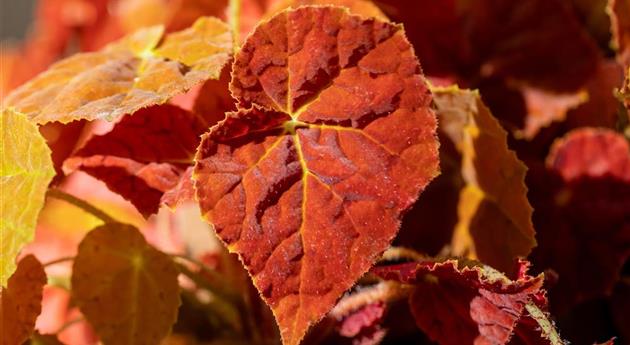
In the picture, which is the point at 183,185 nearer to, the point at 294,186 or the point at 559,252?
the point at 294,186

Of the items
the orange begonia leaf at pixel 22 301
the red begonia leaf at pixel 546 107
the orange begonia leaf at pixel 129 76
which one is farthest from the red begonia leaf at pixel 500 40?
the orange begonia leaf at pixel 22 301

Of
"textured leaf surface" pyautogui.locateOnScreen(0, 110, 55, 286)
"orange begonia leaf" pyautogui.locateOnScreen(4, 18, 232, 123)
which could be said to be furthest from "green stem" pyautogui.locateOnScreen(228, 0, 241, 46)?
"textured leaf surface" pyautogui.locateOnScreen(0, 110, 55, 286)

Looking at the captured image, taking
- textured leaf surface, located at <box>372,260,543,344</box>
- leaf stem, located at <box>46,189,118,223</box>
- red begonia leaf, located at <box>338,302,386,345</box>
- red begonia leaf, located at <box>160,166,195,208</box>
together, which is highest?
red begonia leaf, located at <box>160,166,195,208</box>

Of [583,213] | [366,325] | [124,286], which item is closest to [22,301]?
[124,286]

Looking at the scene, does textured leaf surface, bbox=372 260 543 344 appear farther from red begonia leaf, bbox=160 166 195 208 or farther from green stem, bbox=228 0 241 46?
green stem, bbox=228 0 241 46

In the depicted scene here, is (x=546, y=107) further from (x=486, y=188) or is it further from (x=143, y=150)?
(x=143, y=150)

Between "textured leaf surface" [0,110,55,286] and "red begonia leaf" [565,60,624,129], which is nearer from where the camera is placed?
"textured leaf surface" [0,110,55,286]
